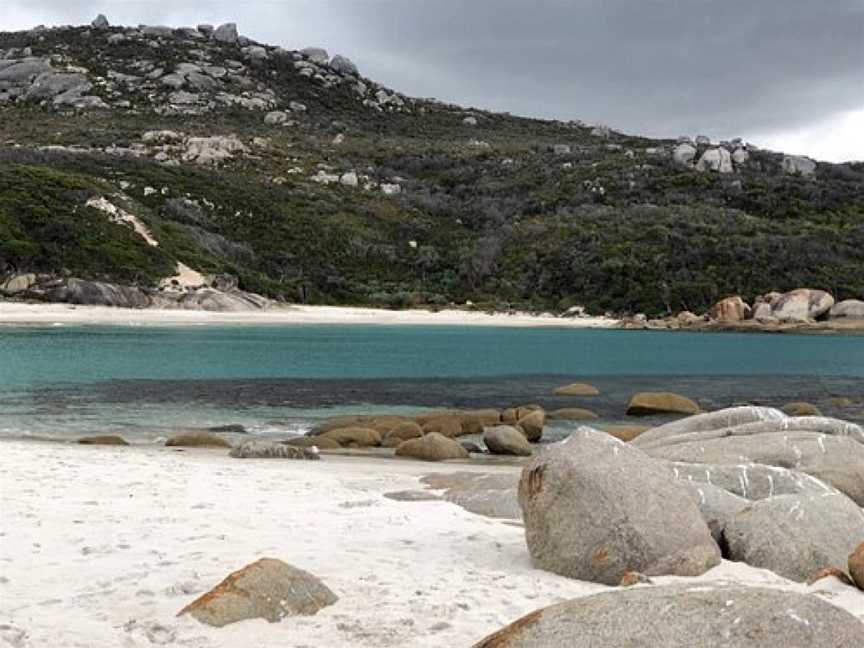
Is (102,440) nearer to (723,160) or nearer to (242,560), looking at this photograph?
(242,560)

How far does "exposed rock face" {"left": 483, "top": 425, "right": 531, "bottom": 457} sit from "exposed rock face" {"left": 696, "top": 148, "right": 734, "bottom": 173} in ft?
336

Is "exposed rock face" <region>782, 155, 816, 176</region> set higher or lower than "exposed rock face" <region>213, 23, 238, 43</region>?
lower

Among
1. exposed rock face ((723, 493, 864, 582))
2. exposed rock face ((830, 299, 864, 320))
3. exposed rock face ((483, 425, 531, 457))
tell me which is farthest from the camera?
exposed rock face ((830, 299, 864, 320))

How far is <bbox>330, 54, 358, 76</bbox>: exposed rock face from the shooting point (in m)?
172

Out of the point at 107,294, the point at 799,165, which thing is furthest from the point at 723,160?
the point at 107,294

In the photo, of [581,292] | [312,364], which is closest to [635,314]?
[581,292]

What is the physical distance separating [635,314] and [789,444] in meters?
71.6

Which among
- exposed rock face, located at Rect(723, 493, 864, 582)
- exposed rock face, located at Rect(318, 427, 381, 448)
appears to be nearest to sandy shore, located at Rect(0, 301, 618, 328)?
exposed rock face, located at Rect(318, 427, 381, 448)

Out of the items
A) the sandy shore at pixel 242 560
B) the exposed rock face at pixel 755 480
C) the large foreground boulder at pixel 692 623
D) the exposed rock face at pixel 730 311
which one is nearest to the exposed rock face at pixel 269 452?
the sandy shore at pixel 242 560

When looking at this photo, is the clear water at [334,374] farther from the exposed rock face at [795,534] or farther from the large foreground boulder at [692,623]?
the large foreground boulder at [692,623]

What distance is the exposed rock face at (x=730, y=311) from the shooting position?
7769 centimetres

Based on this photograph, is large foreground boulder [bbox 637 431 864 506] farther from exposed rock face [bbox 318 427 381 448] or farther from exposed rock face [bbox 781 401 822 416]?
exposed rock face [bbox 781 401 822 416]

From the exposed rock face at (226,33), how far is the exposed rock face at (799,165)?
10948 centimetres

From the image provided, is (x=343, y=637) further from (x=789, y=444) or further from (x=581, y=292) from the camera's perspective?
(x=581, y=292)
